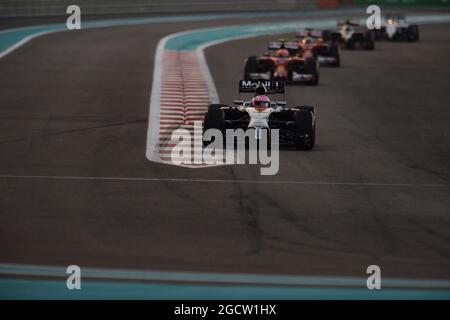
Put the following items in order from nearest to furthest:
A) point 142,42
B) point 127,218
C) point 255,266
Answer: point 255,266
point 127,218
point 142,42

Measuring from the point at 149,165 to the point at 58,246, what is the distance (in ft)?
20.7

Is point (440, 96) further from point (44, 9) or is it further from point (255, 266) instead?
point (44, 9)

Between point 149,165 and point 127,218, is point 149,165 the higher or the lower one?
the higher one

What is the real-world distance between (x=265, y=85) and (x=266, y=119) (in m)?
1.42

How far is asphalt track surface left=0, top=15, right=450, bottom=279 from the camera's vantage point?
13.5 m

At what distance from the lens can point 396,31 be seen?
5391 cm

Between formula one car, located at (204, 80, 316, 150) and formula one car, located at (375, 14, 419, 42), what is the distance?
32193mm

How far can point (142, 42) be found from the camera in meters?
46.6

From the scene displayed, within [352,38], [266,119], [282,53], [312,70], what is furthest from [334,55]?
[266,119]

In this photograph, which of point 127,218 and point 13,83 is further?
point 13,83

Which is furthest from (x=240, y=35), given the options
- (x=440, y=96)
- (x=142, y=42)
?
(x=440, y=96)

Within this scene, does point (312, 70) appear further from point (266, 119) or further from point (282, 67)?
point (266, 119)

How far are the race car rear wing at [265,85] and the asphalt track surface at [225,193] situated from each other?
5.03 ft
